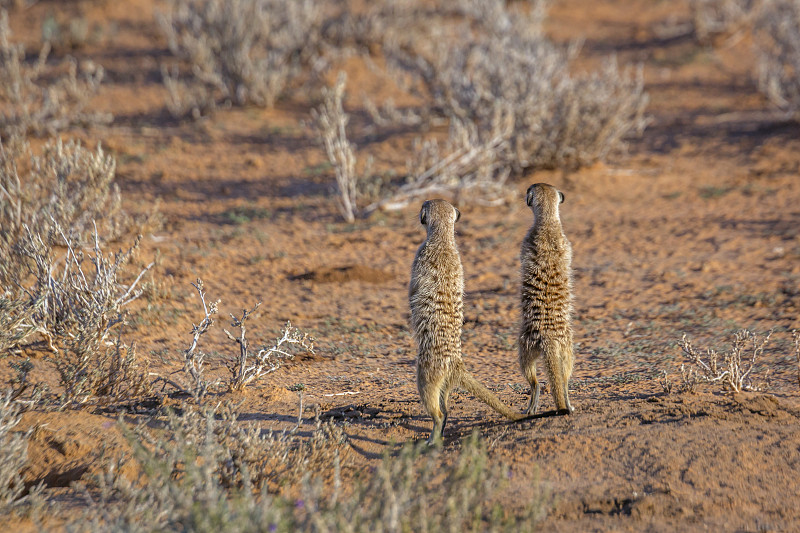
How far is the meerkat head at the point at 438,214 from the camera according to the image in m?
4.77

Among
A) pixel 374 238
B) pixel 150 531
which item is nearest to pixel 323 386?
pixel 150 531

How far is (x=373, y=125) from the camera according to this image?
13062 millimetres

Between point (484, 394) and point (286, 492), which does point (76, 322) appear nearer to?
point (286, 492)

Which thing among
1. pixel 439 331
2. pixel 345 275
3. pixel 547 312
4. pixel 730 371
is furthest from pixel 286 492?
pixel 345 275

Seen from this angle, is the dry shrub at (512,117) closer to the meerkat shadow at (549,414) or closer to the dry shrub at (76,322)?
the dry shrub at (76,322)

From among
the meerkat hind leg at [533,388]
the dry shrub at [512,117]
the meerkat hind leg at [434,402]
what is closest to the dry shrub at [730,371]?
the meerkat hind leg at [533,388]

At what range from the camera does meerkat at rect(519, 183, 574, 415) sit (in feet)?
15.2

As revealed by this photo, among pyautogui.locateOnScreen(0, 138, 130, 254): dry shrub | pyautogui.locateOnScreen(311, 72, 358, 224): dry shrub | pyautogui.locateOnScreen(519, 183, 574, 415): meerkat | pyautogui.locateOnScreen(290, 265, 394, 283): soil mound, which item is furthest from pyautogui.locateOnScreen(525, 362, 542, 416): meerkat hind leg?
pyautogui.locateOnScreen(311, 72, 358, 224): dry shrub

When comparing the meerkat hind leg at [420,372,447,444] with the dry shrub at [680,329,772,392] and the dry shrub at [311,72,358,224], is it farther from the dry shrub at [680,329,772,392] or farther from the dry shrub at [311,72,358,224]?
the dry shrub at [311,72,358,224]

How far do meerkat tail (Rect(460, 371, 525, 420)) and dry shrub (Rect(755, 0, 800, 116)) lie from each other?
31.9 feet

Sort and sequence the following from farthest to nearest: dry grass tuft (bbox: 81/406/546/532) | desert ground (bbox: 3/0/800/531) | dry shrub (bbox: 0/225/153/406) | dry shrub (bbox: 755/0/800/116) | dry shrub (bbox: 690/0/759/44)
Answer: dry shrub (bbox: 690/0/759/44)
dry shrub (bbox: 755/0/800/116)
dry shrub (bbox: 0/225/153/406)
desert ground (bbox: 3/0/800/531)
dry grass tuft (bbox: 81/406/546/532)

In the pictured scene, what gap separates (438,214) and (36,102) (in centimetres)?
1080

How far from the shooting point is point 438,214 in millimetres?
4797

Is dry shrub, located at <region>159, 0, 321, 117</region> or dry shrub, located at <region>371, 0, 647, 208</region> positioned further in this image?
dry shrub, located at <region>159, 0, 321, 117</region>
